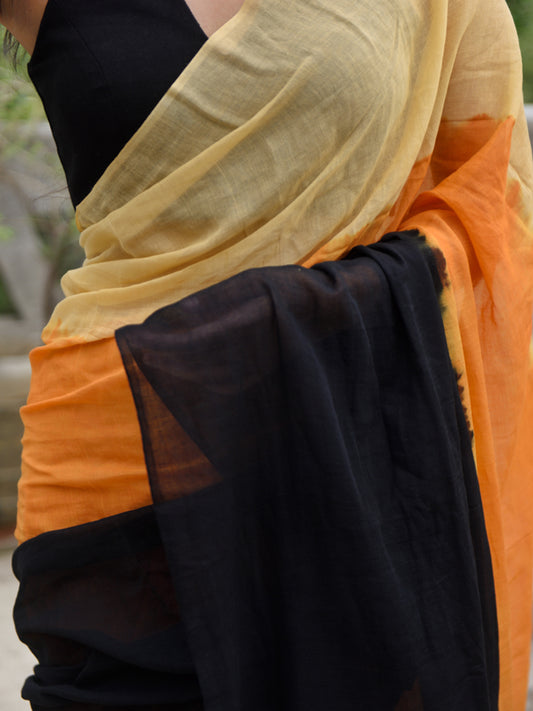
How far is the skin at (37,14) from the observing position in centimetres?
77

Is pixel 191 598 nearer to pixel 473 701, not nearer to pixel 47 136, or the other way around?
pixel 473 701

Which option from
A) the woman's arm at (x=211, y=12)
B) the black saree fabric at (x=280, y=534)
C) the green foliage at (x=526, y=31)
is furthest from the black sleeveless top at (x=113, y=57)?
the green foliage at (x=526, y=31)

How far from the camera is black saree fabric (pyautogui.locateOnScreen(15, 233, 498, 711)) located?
2.29 feet

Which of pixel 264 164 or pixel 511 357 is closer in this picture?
pixel 264 164

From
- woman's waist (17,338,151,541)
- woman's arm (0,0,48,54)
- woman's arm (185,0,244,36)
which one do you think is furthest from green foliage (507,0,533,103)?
A: woman's waist (17,338,151,541)

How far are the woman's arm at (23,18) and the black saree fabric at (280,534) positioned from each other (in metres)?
0.34

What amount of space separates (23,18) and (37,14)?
0.8 inches

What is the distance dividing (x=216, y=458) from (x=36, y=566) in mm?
230

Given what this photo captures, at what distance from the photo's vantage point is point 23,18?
2.56 feet

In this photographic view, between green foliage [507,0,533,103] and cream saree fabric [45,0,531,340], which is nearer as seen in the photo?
cream saree fabric [45,0,531,340]

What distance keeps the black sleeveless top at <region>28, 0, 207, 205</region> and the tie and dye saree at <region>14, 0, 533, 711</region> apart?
2cm

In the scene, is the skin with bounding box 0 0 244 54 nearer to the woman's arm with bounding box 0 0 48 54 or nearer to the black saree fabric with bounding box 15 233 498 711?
the woman's arm with bounding box 0 0 48 54

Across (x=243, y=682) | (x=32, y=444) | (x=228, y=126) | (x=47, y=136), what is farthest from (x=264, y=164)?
(x=47, y=136)

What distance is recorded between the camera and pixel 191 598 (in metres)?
0.69
